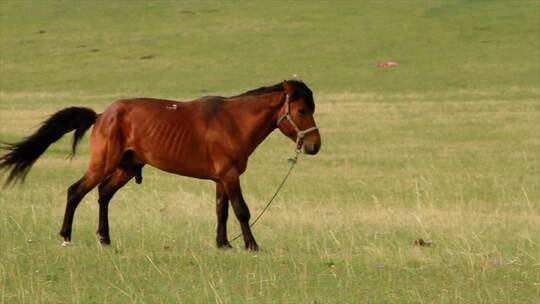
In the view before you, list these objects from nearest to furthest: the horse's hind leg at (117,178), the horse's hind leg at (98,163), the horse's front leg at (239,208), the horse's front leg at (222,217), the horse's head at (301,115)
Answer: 1. the horse's front leg at (239,208)
2. the horse's head at (301,115)
3. the horse's front leg at (222,217)
4. the horse's hind leg at (98,163)
5. the horse's hind leg at (117,178)

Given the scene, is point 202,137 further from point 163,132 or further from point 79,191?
point 79,191

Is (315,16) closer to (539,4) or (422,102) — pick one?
(539,4)

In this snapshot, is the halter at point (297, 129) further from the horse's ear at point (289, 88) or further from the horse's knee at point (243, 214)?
the horse's knee at point (243, 214)

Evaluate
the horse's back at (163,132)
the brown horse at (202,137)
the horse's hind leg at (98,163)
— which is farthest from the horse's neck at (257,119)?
the horse's hind leg at (98,163)

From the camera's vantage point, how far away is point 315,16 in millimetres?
65188

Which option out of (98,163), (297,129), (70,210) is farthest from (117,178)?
(297,129)

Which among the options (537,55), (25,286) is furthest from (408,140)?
(537,55)

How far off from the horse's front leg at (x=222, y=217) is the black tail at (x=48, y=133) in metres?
1.45

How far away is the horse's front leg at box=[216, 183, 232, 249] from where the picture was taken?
10.5m

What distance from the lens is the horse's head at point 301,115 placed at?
10.3 m

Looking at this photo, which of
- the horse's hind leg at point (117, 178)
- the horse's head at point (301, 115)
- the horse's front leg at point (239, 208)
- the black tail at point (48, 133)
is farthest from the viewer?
the black tail at point (48, 133)

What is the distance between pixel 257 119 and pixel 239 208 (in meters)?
0.81

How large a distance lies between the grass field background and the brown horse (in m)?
0.51

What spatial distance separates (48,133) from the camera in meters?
11.2
